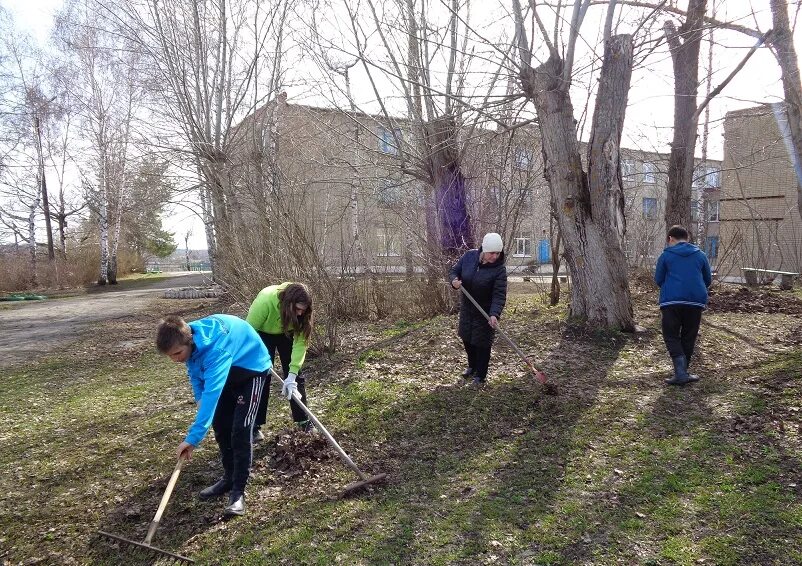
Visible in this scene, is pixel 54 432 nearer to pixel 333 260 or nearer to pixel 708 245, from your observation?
pixel 333 260

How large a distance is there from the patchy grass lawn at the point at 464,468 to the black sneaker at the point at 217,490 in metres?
0.07

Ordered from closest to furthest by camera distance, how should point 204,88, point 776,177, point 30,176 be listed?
1. point 204,88
2. point 776,177
3. point 30,176

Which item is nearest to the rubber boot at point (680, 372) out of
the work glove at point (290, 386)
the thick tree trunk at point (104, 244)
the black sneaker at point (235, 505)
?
the work glove at point (290, 386)

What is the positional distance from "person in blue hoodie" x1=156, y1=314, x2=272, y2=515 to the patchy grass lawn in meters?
Result: 0.29

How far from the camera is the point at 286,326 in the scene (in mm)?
4043

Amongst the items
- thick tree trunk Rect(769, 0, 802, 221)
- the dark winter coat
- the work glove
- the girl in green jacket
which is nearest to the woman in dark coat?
the dark winter coat

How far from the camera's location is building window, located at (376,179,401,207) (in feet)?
36.9

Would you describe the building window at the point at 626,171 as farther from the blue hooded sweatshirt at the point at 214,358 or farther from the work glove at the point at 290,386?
the blue hooded sweatshirt at the point at 214,358

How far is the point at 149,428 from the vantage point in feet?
17.0

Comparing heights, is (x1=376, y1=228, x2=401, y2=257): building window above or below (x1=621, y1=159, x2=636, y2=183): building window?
below

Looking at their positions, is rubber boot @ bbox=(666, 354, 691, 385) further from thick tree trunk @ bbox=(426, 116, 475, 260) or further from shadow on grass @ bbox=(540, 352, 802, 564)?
thick tree trunk @ bbox=(426, 116, 475, 260)

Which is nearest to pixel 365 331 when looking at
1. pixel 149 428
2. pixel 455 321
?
pixel 455 321

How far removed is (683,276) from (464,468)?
9.67 feet

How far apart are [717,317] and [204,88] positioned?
13394 millimetres
